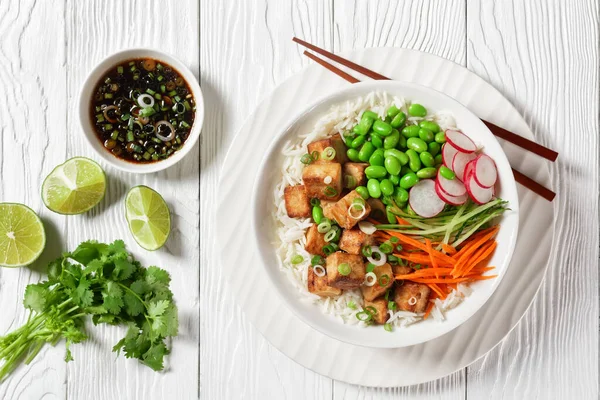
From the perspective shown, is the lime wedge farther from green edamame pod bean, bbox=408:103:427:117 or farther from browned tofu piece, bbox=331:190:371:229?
green edamame pod bean, bbox=408:103:427:117

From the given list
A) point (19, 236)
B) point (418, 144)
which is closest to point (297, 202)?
point (418, 144)

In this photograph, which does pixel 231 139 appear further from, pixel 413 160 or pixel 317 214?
pixel 413 160

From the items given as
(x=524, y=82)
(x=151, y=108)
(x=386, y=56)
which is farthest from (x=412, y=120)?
(x=151, y=108)

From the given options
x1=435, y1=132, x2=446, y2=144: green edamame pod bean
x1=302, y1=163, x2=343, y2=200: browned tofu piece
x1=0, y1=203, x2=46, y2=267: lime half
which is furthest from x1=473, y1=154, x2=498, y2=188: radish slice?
x1=0, y1=203, x2=46, y2=267: lime half

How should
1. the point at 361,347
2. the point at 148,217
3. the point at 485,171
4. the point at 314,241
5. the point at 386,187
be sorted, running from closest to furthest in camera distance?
the point at 485,171 < the point at 386,187 < the point at 314,241 < the point at 361,347 < the point at 148,217

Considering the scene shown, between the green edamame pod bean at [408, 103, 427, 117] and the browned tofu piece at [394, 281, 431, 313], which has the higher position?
the green edamame pod bean at [408, 103, 427, 117]

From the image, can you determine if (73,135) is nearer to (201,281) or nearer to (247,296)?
(201,281)
